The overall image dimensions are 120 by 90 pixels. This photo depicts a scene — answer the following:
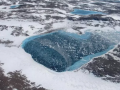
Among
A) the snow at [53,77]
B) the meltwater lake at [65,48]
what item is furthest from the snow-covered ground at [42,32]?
the meltwater lake at [65,48]

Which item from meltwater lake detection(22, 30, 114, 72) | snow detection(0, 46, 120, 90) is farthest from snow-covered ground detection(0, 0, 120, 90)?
meltwater lake detection(22, 30, 114, 72)

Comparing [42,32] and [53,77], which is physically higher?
[42,32]

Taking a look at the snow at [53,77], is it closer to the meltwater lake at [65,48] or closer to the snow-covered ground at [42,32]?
the snow-covered ground at [42,32]

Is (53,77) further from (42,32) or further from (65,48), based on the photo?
(42,32)

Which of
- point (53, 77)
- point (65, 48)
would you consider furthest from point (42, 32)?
point (53, 77)

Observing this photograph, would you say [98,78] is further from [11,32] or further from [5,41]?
[11,32]

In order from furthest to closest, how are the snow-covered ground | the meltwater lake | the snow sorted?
the meltwater lake
the snow-covered ground
the snow

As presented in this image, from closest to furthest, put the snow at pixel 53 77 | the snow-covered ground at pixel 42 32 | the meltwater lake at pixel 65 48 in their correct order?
the snow at pixel 53 77
the snow-covered ground at pixel 42 32
the meltwater lake at pixel 65 48

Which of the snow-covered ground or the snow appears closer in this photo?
the snow

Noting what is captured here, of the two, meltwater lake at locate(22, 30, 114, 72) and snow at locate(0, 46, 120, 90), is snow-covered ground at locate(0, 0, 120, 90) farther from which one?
meltwater lake at locate(22, 30, 114, 72)
